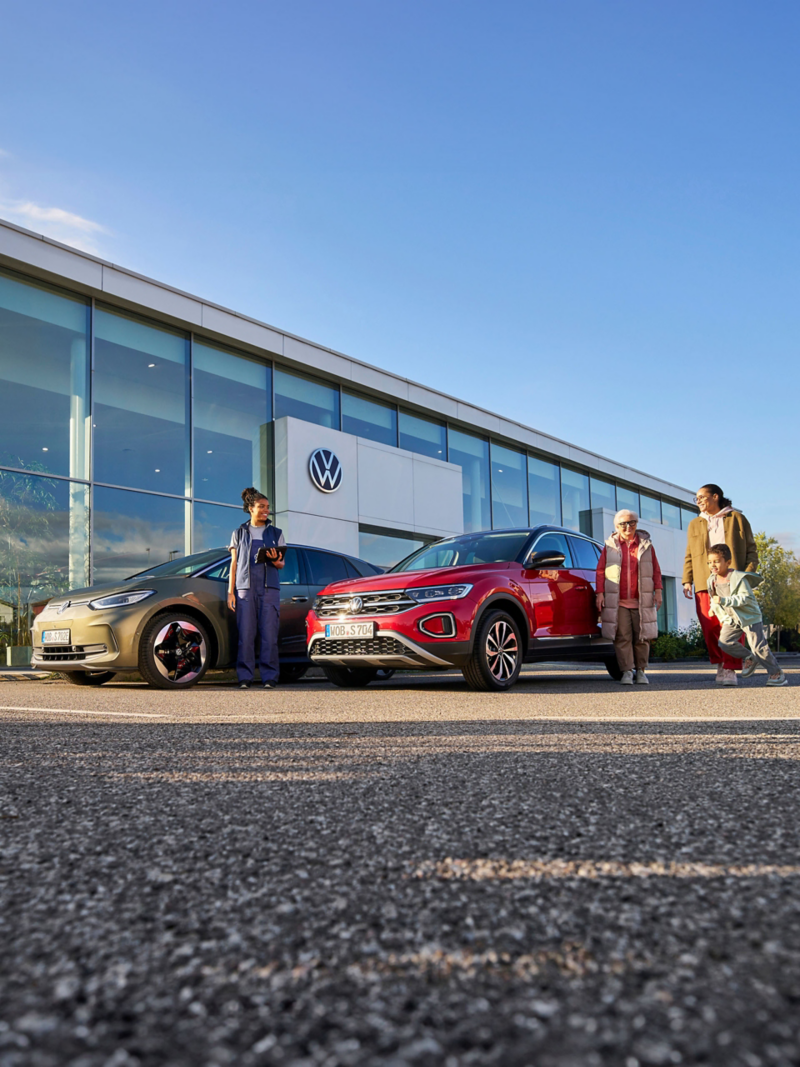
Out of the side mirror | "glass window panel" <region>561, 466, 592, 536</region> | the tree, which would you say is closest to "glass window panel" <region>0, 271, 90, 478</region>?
the side mirror

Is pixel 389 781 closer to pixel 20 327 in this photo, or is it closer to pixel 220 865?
pixel 220 865

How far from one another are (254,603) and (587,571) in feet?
11.4

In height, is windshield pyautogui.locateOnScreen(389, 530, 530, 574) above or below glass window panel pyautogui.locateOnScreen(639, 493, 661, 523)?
below

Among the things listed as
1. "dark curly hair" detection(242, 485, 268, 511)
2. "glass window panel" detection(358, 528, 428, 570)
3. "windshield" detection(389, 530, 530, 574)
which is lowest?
"windshield" detection(389, 530, 530, 574)

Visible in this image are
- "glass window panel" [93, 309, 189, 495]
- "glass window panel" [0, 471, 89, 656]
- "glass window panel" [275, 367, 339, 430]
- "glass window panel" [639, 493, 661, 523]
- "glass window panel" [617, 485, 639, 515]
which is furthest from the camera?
"glass window panel" [639, 493, 661, 523]

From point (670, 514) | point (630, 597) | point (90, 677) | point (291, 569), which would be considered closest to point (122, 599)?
point (90, 677)

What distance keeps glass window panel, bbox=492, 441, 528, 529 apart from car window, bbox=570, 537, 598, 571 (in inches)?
534

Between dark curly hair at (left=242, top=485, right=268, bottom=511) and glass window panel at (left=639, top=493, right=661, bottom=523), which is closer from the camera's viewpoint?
dark curly hair at (left=242, top=485, right=268, bottom=511)

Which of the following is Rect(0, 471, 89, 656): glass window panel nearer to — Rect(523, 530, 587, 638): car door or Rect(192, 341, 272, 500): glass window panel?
Rect(192, 341, 272, 500): glass window panel

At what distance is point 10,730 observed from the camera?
4.32 m

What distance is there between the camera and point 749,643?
288 inches

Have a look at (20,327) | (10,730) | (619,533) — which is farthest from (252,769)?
(20,327)

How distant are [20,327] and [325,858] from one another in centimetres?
1305

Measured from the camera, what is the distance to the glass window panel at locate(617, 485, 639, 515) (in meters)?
30.4
